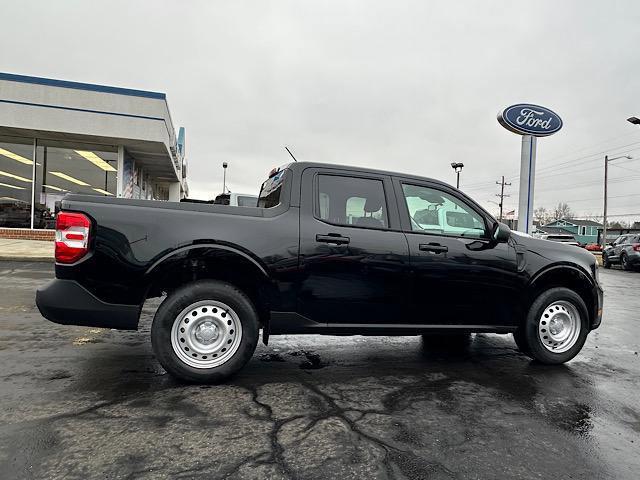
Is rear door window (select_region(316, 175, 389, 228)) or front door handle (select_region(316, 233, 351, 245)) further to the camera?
rear door window (select_region(316, 175, 389, 228))

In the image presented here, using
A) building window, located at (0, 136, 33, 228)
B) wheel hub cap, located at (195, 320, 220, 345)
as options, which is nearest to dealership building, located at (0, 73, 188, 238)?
building window, located at (0, 136, 33, 228)

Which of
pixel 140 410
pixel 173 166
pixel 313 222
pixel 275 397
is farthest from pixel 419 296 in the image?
pixel 173 166

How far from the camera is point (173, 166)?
22.7 metres

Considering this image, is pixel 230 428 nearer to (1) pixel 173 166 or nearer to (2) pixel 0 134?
(2) pixel 0 134

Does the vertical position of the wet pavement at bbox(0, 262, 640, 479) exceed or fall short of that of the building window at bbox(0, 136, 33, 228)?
it falls short

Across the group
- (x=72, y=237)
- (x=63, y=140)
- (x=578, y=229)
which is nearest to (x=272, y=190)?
(x=72, y=237)

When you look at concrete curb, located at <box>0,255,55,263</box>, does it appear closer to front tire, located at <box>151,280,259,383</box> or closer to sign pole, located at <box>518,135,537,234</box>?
front tire, located at <box>151,280,259,383</box>

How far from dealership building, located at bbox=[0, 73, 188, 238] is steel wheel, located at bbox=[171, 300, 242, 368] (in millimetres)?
14373

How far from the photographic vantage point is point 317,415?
123 inches

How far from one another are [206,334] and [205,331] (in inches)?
1.0

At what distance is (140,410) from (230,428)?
714 millimetres

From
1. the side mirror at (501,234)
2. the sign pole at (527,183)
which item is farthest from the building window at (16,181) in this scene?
the sign pole at (527,183)

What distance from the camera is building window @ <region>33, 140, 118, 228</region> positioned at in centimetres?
1697

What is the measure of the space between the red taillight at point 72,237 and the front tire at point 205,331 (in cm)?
76
